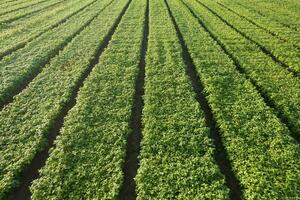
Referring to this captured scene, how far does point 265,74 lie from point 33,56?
12453 mm

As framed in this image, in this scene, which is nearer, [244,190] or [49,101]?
[244,190]

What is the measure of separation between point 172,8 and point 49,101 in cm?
2051

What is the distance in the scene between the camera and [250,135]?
10016mm

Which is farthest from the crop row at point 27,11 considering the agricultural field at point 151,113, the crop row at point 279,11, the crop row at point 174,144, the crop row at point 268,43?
the crop row at point 279,11

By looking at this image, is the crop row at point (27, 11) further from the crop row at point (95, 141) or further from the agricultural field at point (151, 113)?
the crop row at point (95, 141)

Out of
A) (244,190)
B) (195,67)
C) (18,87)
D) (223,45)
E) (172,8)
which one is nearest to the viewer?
(244,190)

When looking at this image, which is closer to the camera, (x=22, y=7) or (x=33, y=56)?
(x=33, y=56)

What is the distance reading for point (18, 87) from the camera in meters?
14.1

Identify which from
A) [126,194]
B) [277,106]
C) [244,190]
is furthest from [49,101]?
[277,106]

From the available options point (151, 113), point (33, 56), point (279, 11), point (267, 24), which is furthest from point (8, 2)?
point (151, 113)

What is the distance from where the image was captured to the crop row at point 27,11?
25894 millimetres

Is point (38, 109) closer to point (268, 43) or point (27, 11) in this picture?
point (268, 43)

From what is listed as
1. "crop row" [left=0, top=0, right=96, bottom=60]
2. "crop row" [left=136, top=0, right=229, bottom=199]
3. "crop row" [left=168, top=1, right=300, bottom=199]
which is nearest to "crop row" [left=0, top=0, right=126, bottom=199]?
"crop row" [left=136, top=0, right=229, bottom=199]

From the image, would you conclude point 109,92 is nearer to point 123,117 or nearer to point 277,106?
point 123,117
